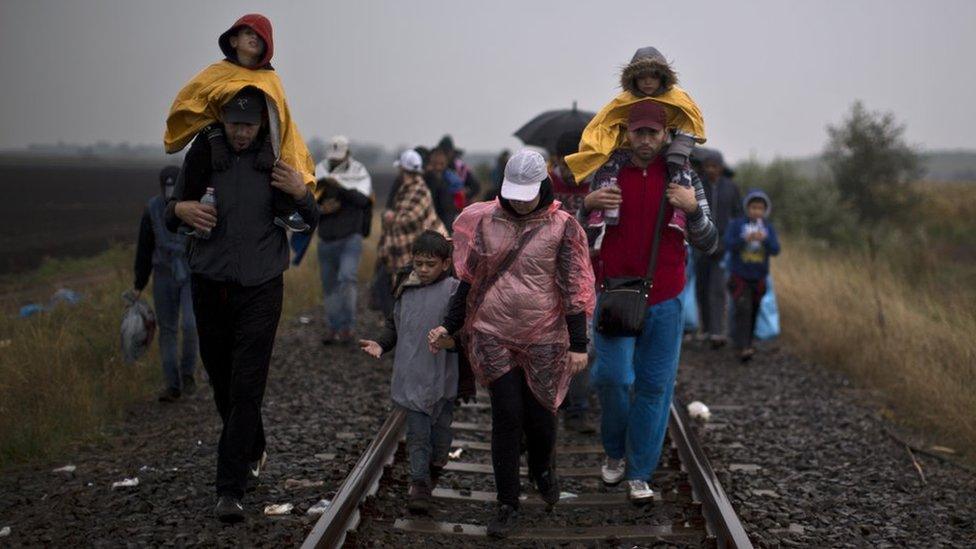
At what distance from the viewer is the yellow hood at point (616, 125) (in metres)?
5.11

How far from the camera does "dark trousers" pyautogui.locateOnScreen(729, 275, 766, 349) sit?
33.7ft

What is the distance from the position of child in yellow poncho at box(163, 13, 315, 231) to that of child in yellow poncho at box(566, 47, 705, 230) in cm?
156

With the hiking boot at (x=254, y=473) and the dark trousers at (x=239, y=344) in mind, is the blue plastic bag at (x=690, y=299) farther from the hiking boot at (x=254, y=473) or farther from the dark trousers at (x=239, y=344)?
the dark trousers at (x=239, y=344)

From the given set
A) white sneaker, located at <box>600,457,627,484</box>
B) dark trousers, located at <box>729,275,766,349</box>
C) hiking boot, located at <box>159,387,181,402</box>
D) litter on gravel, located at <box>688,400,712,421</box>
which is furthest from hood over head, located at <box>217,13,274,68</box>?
dark trousers, located at <box>729,275,766,349</box>

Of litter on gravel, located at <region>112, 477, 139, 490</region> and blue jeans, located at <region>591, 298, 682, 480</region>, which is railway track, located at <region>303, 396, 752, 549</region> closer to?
blue jeans, located at <region>591, 298, 682, 480</region>

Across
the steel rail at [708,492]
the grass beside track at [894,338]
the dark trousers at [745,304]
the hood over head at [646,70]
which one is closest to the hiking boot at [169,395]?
the steel rail at [708,492]

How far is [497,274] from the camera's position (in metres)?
4.88

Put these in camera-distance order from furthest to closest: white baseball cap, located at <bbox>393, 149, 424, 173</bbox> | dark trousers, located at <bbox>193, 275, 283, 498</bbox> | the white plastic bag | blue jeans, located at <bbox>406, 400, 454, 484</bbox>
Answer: white baseball cap, located at <bbox>393, 149, 424, 173</bbox> < the white plastic bag < blue jeans, located at <bbox>406, 400, 454, 484</bbox> < dark trousers, located at <bbox>193, 275, 283, 498</bbox>

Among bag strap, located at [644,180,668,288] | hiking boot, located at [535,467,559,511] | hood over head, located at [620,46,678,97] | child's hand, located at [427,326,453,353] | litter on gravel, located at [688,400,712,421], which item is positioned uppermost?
hood over head, located at [620,46,678,97]

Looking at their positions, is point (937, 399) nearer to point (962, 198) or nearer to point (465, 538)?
point (465, 538)

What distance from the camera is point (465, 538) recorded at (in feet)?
16.2

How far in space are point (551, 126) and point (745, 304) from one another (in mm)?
2960

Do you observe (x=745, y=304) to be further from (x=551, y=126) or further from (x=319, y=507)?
(x=319, y=507)

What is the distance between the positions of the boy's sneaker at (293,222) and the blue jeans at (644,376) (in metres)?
1.76
